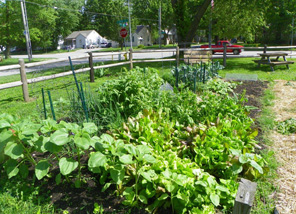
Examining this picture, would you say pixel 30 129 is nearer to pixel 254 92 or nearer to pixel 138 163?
pixel 138 163

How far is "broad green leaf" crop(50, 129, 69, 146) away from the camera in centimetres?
205

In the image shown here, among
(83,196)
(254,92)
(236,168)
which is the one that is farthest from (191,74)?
(83,196)

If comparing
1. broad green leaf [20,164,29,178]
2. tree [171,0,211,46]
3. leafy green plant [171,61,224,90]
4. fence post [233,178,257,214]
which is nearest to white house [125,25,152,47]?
tree [171,0,211,46]

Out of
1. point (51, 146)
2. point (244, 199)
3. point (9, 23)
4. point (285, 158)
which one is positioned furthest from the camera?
point (9, 23)

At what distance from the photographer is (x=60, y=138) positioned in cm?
210

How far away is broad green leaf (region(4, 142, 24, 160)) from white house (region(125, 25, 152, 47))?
207 feet

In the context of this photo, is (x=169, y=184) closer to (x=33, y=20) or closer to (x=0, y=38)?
(x=0, y=38)

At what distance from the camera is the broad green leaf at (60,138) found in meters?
2.05

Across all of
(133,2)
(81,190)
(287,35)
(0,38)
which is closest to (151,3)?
(133,2)

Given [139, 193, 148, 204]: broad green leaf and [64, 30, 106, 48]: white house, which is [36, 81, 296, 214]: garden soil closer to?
[139, 193, 148, 204]: broad green leaf

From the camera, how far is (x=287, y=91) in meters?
6.84

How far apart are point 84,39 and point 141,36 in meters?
14.5

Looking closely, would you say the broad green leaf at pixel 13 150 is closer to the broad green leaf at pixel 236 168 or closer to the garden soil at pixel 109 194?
the garden soil at pixel 109 194

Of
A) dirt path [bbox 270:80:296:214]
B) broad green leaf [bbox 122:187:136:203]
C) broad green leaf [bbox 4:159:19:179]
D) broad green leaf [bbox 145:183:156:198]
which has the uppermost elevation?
broad green leaf [bbox 4:159:19:179]
